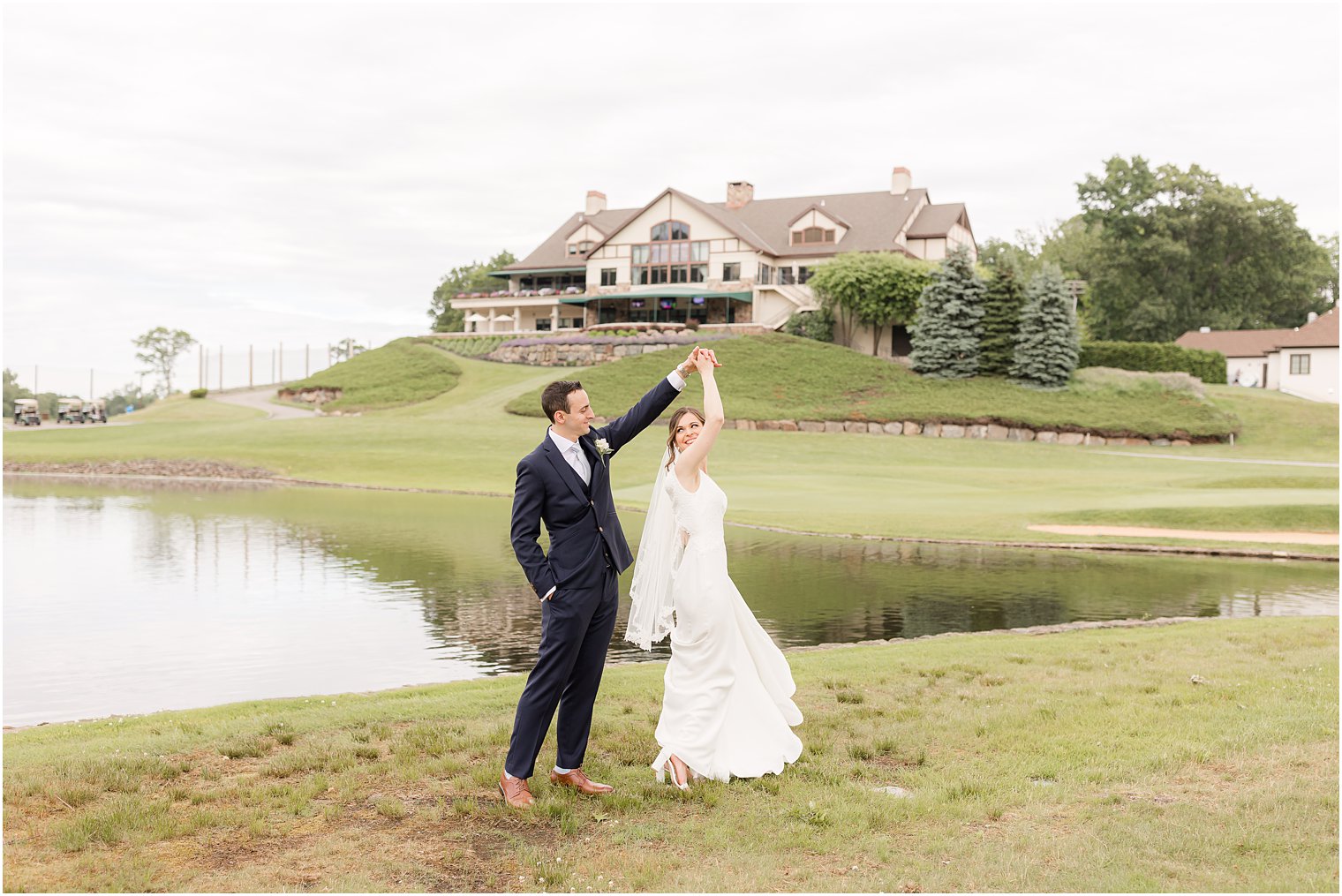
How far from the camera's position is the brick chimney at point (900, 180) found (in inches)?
2980

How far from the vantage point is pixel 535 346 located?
230 ft

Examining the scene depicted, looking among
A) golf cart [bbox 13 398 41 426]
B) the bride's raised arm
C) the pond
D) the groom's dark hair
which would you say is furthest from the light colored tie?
golf cart [bbox 13 398 41 426]

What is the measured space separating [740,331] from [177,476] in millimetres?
38215

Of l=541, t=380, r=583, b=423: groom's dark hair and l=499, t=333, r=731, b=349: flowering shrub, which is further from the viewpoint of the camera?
l=499, t=333, r=731, b=349: flowering shrub

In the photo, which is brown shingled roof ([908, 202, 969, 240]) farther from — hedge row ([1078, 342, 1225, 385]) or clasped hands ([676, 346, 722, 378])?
clasped hands ([676, 346, 722, 378])

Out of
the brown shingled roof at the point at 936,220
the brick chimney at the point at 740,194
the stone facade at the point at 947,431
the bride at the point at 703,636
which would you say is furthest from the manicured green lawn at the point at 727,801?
the brick chimney at the point at 740,194

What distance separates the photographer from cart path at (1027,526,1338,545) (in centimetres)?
2156

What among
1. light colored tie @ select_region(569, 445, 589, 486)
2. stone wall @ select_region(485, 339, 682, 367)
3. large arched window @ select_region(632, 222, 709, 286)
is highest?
large arched window @ select_region(632, 222, 709, 286)

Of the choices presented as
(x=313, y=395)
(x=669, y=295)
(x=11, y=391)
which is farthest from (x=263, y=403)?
(x=11, y=391)

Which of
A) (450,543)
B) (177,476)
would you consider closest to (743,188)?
(177,476)

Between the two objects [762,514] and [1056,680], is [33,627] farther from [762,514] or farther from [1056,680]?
[762,514]

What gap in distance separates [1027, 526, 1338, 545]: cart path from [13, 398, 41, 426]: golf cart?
55.7m

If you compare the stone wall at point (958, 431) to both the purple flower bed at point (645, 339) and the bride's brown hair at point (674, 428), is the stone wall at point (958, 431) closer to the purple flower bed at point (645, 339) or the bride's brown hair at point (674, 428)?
the purple flower bed at point (645, 339)

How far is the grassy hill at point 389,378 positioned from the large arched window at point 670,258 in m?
15.5
